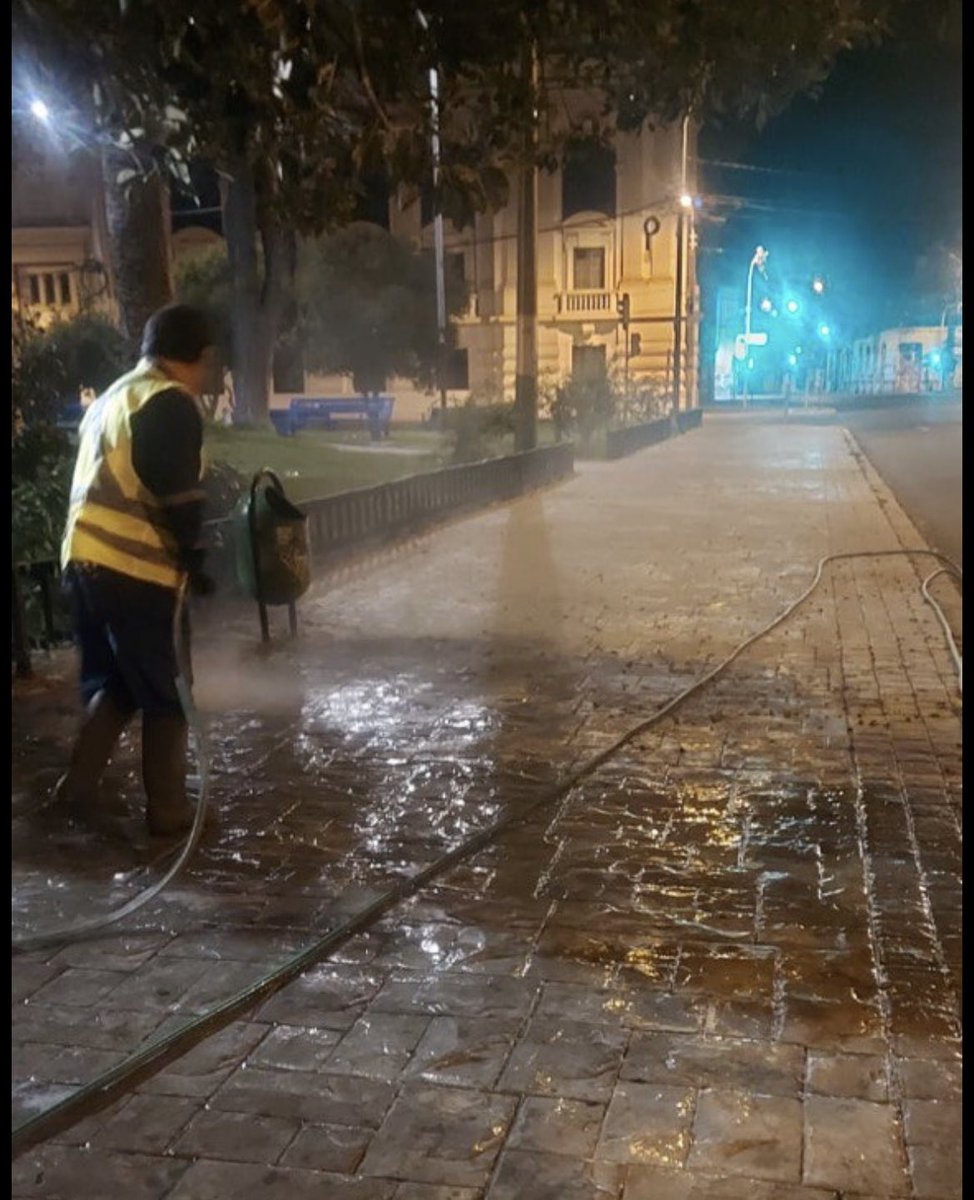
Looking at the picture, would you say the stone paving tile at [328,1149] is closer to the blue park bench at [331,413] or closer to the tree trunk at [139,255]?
the tree trunk at [139,255]

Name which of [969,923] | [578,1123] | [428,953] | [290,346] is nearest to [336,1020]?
[428,953]

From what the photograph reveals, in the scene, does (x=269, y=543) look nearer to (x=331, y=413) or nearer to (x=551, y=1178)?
(x=551, y=1178)

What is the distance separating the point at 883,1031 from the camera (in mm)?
3139

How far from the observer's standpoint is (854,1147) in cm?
265

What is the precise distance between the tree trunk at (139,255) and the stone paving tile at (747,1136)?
8.03m

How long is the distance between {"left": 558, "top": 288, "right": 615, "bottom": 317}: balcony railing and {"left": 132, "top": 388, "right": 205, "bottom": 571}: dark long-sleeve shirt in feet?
141

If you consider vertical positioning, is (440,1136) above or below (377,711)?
below

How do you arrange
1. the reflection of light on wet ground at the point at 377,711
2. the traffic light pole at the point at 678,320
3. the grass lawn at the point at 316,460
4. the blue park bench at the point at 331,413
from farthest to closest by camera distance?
the traffic light pole at the point at 678,320
the blue park bench at the point at 331,413
the grass lawn at the point at 316,460
the reflection of light on wet ground at the point at 377,711

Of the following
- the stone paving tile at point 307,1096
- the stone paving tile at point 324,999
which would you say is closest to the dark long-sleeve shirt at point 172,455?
the stone paving tile at point 324,999

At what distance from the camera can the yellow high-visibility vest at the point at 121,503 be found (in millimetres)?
4328

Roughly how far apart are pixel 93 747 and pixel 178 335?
161cm

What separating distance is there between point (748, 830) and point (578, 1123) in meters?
2.05

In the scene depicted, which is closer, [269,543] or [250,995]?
[250,995]

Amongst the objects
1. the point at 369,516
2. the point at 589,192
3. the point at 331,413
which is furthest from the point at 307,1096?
the point at 589,192
